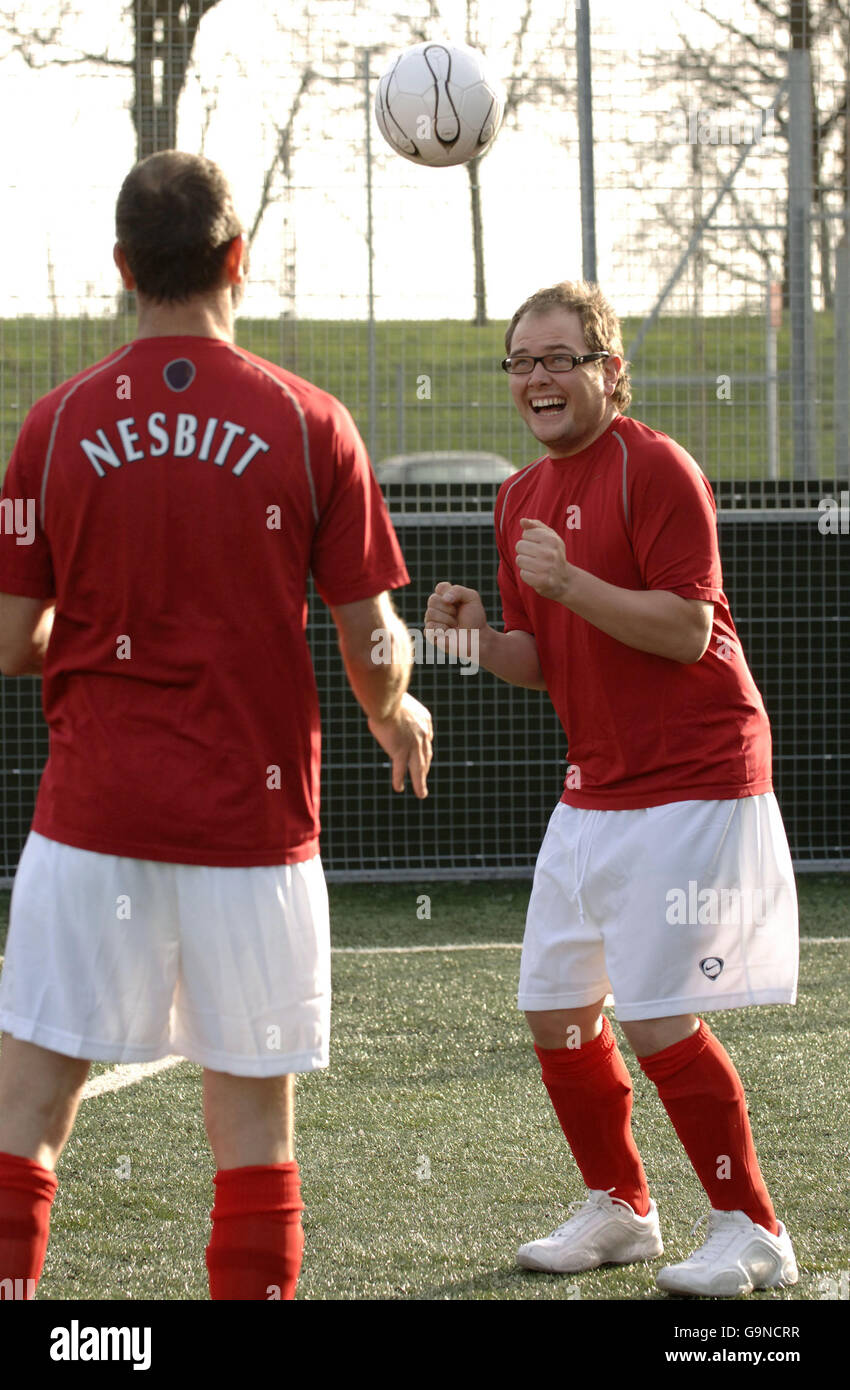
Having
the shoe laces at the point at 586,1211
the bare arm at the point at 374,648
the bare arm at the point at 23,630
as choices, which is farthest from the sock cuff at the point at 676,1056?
the bare arm at the point at 23,630

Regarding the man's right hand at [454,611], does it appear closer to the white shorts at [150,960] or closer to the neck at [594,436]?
the neck at [594,436]

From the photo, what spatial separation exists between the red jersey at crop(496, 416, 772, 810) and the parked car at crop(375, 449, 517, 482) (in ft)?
15.2

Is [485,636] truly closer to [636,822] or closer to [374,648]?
[636,822]

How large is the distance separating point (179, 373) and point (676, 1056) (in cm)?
162

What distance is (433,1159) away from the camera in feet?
12.7

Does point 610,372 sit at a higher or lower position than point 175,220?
higher

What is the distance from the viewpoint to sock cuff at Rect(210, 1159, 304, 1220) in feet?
7.55

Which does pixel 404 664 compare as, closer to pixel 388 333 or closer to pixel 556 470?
pixel 556 470

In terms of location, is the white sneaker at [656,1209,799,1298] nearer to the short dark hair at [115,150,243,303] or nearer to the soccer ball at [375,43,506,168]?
the short dark hair at [115,150,243,303]

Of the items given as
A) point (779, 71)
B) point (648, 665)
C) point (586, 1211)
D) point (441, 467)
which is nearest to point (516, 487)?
point (648, 665)

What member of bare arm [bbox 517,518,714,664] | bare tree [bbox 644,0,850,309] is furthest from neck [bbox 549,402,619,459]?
bare tree [bbox 644,0,850,309]

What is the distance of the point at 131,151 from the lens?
7.43m

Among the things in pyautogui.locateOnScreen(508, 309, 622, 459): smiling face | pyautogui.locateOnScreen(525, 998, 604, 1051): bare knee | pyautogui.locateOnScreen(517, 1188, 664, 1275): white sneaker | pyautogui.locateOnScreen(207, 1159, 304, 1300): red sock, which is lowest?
pyautogui.locateOnScreen(517, 1188, 664, 1275): white sneaker

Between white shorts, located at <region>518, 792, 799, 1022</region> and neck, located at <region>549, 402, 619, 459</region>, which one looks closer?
white shorts, located at <region>518, 792, 799, 1022</region>
